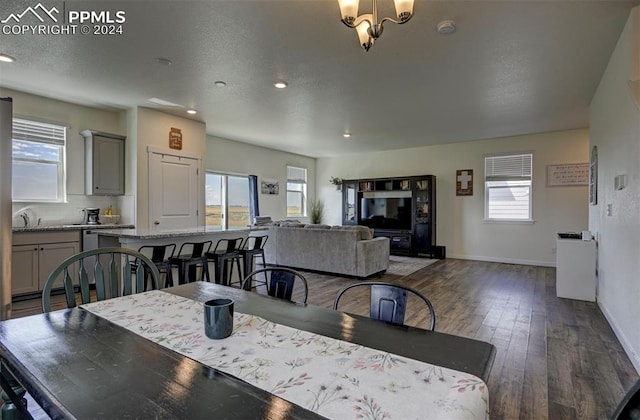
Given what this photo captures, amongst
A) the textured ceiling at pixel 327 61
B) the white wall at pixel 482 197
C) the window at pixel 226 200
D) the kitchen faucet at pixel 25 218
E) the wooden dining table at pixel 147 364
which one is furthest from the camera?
the window at pixel 226 200

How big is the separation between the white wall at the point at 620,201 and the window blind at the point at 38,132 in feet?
21.7

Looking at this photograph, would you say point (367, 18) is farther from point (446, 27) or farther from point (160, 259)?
point (160, 259)

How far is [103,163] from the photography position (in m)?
5.02

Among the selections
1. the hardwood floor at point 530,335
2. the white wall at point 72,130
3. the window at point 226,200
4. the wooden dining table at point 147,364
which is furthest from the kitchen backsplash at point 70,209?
the wooden dining table at point 147,364

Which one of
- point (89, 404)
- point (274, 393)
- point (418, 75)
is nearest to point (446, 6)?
point (418, 75)

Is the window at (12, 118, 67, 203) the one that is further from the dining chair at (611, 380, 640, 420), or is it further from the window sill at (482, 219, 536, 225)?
the window sill at (482, 219, 536, 225)

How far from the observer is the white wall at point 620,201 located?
262 centimetres

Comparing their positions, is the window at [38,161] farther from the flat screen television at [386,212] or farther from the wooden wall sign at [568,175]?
the wooden wall sign at [568,175]

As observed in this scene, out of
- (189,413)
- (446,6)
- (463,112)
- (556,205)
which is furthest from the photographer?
(556,205)

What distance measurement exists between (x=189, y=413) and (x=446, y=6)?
9.53ft

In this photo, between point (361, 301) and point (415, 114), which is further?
point (415, 114)

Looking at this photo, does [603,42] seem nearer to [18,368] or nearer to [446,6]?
[446,6]

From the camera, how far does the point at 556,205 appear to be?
6543mm

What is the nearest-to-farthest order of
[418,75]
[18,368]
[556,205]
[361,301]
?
[18,368] < [418,75] < [361,301] < [556,205]
